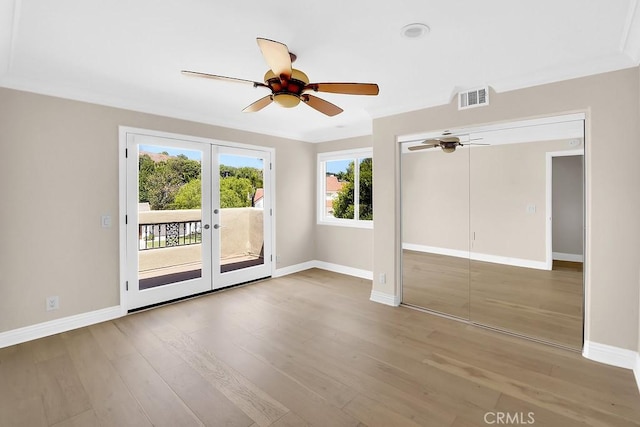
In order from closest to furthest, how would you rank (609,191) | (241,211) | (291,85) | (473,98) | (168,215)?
(291,85) → (609,191) → (473,98) → (168,215) → (241,211)

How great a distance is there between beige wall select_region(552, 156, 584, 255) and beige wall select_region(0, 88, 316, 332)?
454 cm

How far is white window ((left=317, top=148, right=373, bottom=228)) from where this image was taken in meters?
5.08

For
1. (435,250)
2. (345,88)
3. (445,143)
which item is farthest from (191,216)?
(445,143)

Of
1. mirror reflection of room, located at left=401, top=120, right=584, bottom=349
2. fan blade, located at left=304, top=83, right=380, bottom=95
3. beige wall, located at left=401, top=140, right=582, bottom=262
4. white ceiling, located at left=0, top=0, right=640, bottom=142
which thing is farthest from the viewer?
beige wall, located at left=401, top=140, right=582, bottom=262

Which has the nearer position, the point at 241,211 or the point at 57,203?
the point at 57,203

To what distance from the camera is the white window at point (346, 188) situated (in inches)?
200

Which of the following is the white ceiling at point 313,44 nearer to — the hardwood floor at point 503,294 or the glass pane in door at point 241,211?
the glass pane in door at point 241,211

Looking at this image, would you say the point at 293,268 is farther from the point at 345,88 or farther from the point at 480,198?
the point at 345,88

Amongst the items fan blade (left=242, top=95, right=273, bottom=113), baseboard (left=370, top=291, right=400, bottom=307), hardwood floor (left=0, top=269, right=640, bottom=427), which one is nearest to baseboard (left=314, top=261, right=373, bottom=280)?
baseboard (left=370, top=291, right=400, bottom=307)

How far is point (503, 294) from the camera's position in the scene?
341cm

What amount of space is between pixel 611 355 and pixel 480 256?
1.31 meters

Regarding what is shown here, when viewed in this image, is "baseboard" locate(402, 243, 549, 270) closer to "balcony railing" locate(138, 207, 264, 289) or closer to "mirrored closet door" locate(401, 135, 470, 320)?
"mirrored closet door" locate(401, 135, 470, 320)

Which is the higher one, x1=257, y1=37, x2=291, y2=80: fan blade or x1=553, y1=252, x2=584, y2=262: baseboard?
x1=257, y1=37, x2=291, y2=80: fan blade

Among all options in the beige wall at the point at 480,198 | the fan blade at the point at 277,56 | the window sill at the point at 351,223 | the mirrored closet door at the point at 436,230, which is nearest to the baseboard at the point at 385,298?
the mirrored closet door at the point at 436,230
